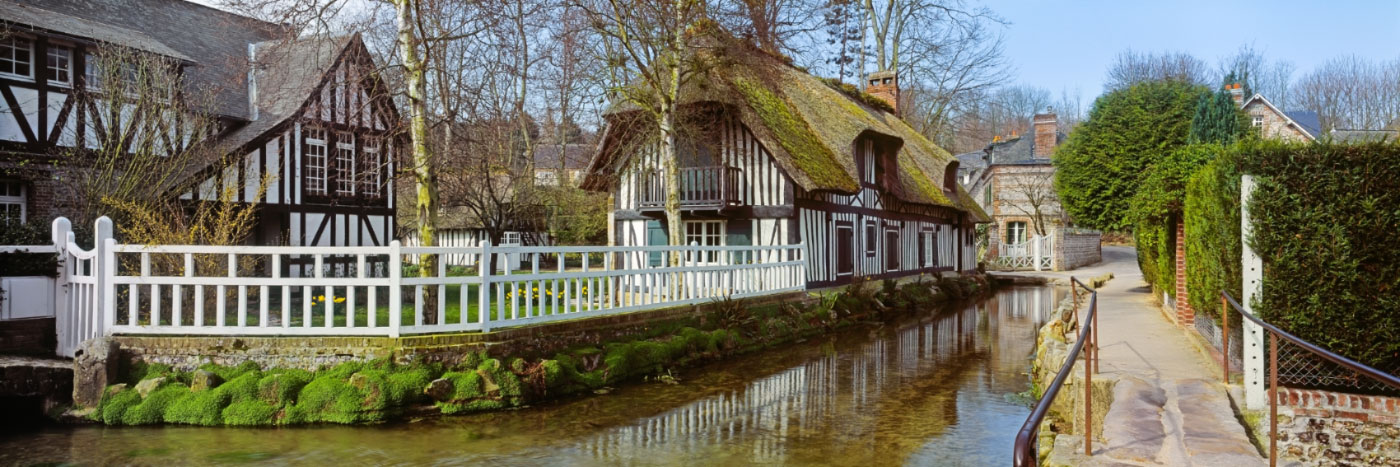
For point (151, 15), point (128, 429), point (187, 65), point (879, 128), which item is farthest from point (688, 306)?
point (151, 15)

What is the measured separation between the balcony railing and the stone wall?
19520 millimetres

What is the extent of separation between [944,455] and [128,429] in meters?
7.23

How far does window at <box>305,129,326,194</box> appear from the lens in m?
18.9

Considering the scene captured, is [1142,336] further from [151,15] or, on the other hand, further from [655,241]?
[151,15]

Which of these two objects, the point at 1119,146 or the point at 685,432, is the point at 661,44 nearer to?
the point at 685,432

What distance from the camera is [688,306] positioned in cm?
1212

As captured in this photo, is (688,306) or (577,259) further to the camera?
(577,259)

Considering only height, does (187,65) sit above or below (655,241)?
above

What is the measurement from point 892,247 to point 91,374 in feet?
60.3

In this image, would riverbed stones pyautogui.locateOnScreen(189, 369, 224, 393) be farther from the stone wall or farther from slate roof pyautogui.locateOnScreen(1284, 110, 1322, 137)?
slate roof pyautogui.locateOnScreen(1284, 110, 1322, 137)

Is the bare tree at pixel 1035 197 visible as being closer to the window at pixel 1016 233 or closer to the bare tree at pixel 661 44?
the window at pixel 1016 233

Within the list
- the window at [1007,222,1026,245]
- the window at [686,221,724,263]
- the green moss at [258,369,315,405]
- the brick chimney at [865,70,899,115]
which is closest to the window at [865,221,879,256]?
the window at [686,221,724,263]

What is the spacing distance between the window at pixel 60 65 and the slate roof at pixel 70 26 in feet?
1.81

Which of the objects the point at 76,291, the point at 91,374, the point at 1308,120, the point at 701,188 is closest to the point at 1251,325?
the point at 91,374
